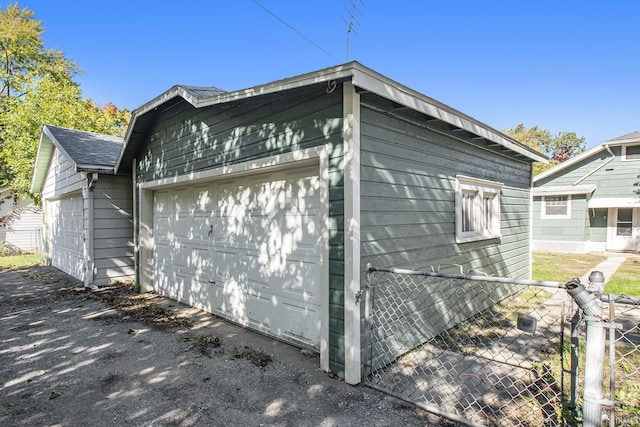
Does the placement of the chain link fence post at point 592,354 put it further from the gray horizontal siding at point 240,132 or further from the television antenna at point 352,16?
the television antenna at point 352,16

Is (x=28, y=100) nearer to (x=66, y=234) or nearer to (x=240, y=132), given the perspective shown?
(x=66, y=234)

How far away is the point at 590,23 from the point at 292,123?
799 cm

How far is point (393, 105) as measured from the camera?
3.57m

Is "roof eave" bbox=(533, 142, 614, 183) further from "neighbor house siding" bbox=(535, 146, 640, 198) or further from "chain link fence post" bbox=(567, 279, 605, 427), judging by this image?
"chain link fence post" bbox=(567, 279, 605, 427)

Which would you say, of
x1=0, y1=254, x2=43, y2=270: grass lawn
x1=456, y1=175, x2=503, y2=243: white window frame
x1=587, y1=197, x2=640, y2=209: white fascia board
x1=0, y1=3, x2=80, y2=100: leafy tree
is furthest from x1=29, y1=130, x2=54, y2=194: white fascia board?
x1=587, y1=197, x2=640, y2=209: white fascia board

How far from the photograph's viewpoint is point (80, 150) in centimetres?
762

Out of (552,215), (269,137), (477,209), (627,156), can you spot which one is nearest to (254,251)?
(269,137)

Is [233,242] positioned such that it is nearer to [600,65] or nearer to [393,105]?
[393,105]

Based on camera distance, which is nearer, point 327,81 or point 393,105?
point 327,81

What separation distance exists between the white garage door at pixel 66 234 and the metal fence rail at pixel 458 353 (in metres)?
7.81

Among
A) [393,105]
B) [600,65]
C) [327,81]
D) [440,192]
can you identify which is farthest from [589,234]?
Answer: [327,81]

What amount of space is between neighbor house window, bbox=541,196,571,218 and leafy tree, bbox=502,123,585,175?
1025 inches

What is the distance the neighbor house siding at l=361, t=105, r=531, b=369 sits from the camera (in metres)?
3.29

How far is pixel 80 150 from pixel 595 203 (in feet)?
57.0
